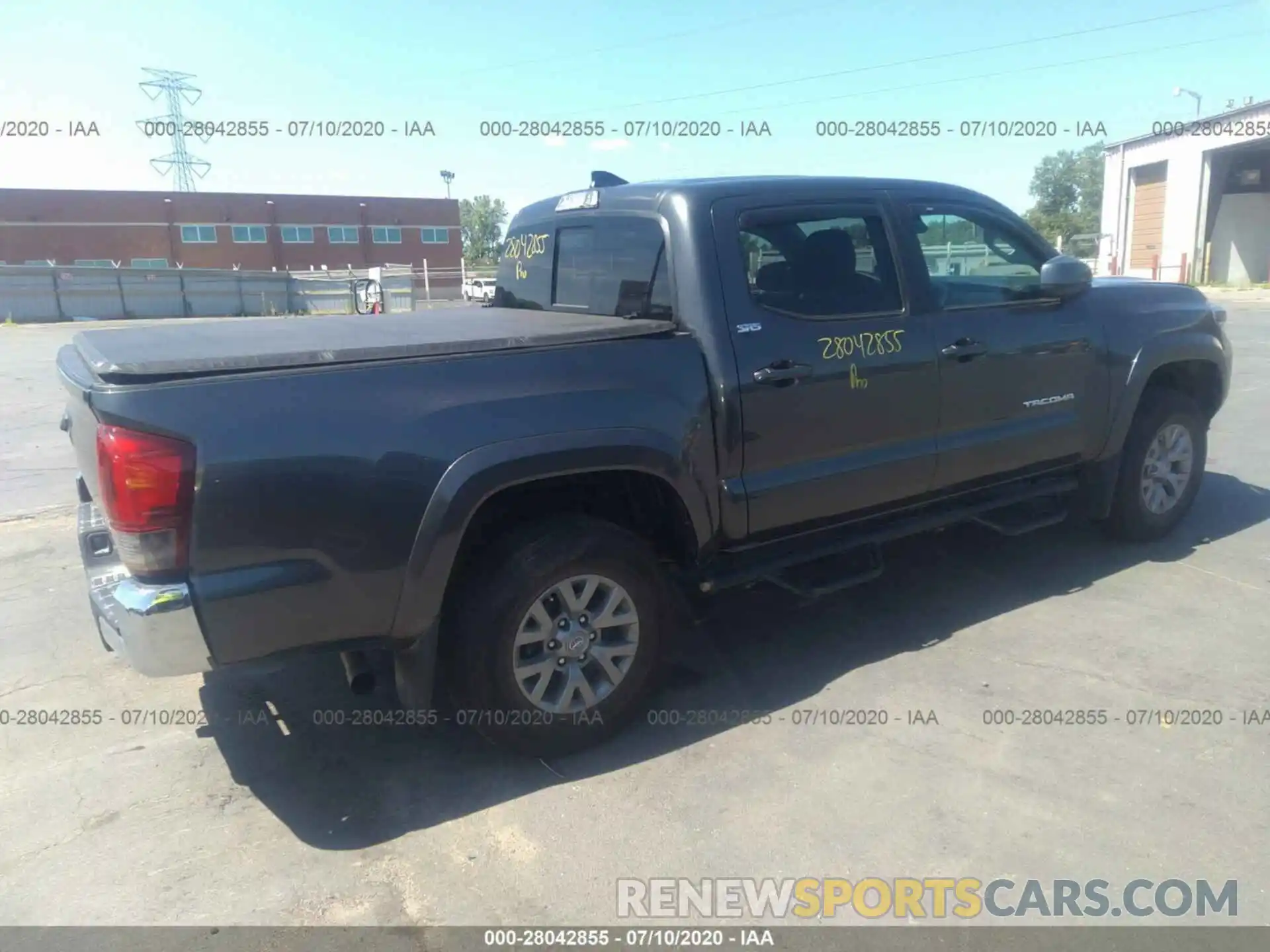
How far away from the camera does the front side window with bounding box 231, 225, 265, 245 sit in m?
50.2

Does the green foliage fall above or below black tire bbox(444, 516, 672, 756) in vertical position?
above

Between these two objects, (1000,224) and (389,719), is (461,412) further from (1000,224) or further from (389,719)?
(1000,224)

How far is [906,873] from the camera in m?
2.82

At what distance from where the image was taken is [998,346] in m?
4.48

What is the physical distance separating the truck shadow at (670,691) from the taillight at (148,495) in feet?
3.42

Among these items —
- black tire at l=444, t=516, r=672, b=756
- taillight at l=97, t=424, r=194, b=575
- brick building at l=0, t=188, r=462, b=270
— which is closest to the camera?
taillight at l=97, t=424, r=194, b=575

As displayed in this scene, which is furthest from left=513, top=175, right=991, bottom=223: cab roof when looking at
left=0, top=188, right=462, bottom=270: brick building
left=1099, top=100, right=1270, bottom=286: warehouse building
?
left=0, top=188, right=462, bottom=270: brick building

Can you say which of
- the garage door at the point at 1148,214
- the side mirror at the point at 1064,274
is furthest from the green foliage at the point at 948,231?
the garage door at the point at 1148,214

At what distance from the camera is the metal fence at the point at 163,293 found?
107 feet

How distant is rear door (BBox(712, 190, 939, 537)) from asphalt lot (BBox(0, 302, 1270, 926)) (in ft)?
2.68

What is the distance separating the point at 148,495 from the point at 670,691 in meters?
2.20

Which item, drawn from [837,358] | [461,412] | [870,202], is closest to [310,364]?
[461,412]

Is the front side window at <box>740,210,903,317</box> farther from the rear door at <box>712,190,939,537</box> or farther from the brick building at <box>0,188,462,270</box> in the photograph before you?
the brick building at <box>0,188,462,270</box>

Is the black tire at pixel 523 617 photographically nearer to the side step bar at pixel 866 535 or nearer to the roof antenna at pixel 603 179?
the side step bar at pixel 866 535
